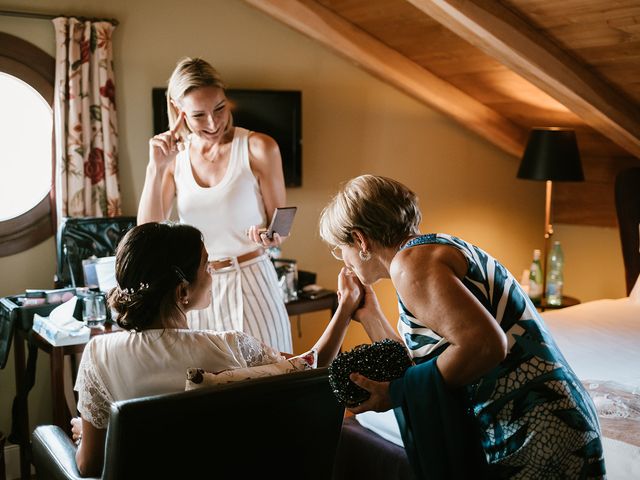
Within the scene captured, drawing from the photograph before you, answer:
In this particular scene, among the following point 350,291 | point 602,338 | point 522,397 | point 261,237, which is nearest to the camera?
point 522,397

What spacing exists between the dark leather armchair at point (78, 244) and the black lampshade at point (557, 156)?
93.7 inches

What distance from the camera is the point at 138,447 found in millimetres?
1531

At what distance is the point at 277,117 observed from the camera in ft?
13.2

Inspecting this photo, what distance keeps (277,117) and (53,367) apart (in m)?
1.79

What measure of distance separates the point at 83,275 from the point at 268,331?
1082mm

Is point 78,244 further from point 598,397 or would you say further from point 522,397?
point 522,397

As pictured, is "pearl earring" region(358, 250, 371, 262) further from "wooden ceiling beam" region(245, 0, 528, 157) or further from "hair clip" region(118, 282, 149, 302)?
"wooden ceiling beam" region(245, 0, 528, 157)

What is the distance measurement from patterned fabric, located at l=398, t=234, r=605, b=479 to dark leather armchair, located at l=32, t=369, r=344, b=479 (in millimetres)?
325

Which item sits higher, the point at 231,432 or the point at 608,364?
the point at 231,432

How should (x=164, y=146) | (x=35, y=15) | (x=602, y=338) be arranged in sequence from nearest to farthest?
(x=164, y=146) < (x=602, y=338) < (x=35, y=15)

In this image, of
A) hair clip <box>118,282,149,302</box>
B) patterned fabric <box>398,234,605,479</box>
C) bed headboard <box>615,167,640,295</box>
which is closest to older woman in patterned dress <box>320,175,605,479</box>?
patterned fabric <box>398,234,605,479</box>

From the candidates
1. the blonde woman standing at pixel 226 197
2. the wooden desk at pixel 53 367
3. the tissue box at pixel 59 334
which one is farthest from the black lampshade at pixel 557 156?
the tissue box at pixel 59 334

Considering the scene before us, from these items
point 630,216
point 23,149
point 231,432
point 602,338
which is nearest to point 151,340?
point 231,432

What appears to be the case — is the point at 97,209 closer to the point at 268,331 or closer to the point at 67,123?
the point at 67,123
